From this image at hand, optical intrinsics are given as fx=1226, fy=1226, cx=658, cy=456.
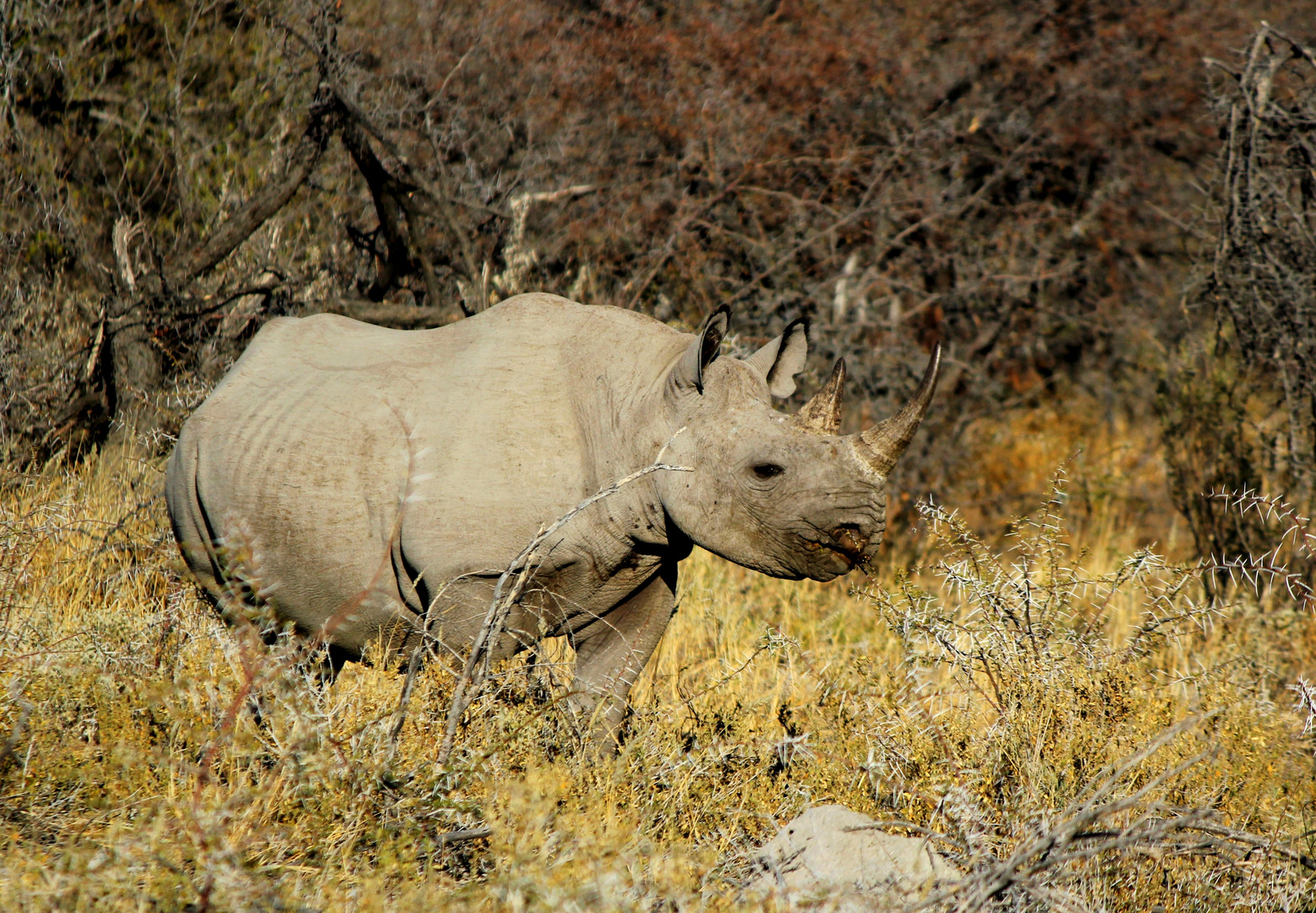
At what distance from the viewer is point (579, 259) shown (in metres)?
8.45

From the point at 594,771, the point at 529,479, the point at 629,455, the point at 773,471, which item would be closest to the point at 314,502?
the point at 529,479

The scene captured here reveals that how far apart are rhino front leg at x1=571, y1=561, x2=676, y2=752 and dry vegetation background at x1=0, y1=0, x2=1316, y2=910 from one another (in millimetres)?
141

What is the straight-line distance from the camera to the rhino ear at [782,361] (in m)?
4.44

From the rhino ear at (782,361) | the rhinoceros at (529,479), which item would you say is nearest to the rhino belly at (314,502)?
the rhinoceros at (529,479)

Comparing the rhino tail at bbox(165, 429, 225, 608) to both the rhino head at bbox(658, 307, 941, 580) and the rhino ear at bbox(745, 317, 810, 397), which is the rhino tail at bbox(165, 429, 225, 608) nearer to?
the rhino head at bbox(658, 307, 941, 580)

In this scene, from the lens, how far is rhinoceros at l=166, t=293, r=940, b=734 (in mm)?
3887

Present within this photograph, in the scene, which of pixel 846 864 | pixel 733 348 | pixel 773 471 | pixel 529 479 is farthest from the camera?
pixel 733 348

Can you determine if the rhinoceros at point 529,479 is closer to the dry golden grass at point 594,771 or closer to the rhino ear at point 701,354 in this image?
the rhino ear at point 701,354

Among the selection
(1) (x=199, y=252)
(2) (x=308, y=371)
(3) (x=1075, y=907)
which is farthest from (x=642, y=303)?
(3) (x=1075, y=907)

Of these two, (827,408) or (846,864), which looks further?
(827,408)

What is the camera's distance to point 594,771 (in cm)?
374

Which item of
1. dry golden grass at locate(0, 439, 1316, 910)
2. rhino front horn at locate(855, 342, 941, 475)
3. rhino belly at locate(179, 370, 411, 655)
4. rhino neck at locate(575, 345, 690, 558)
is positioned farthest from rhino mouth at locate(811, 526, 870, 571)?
rhino belly at locate(179, 370, 411, 655)

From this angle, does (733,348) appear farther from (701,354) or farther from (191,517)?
(191,517)

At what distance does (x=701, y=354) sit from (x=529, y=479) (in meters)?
0.69
